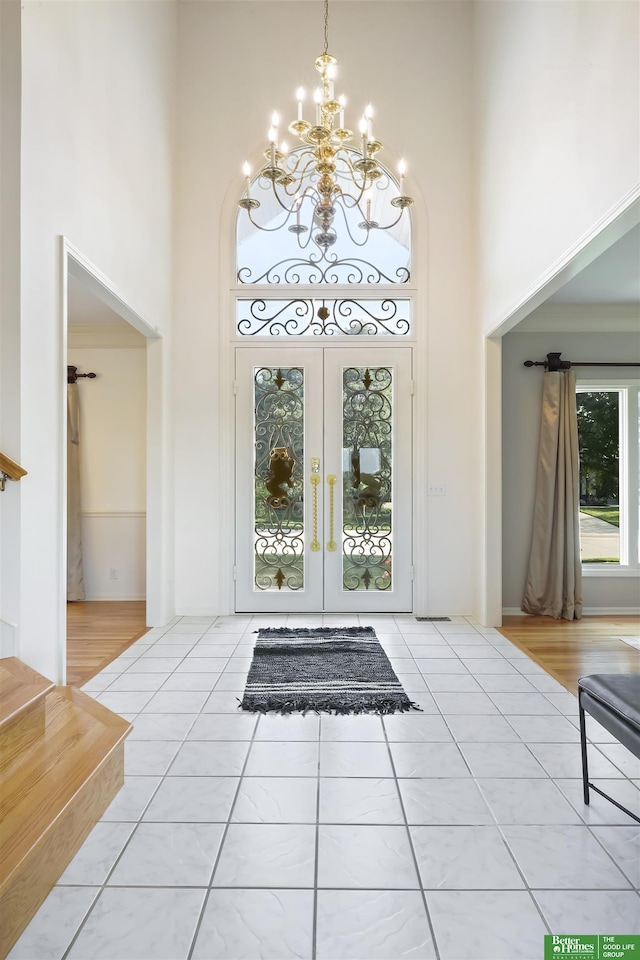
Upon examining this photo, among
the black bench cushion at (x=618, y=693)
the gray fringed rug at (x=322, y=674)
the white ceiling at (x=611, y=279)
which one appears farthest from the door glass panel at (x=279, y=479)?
the black bench cushion at (x=618, y=693)

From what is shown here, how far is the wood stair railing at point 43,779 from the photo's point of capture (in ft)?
5.07

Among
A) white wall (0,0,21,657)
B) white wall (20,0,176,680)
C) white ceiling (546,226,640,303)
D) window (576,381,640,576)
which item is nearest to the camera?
white wall (0,0,21,657)

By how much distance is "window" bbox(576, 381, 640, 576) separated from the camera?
5.35 m

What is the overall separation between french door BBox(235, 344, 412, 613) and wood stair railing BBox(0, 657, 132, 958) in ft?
8.08

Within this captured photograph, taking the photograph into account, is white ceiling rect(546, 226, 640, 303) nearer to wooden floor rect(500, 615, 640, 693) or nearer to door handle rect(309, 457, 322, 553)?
door handle rect(309, 457, 322, 553)

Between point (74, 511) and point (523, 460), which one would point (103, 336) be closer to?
point (74, 511)

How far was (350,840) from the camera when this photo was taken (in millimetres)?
1899

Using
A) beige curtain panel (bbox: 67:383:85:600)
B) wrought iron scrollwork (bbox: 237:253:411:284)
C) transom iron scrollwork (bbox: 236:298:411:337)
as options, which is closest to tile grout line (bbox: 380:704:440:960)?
transom iron scrollwork (bbox: 236:298:411:337)

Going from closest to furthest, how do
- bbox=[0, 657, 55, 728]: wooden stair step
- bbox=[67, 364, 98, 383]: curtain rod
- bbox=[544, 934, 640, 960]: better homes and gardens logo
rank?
bbox=[544, 934, 640, 960]: better homes and gardens logo → bbox=[0, 657, 55, 728]: wooden stair step → bbox=[67, 364, 98, 383]: curtain rod

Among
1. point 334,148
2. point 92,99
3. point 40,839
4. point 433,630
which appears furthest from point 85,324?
point 40,839

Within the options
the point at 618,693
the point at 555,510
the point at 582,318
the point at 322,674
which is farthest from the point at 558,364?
the point at 618,693

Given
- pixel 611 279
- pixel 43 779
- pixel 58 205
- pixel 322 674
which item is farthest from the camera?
pixel 611 279

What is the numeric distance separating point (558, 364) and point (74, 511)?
466 centimetres

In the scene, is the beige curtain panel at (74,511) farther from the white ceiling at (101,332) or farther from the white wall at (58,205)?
the white wall at (58,205)
